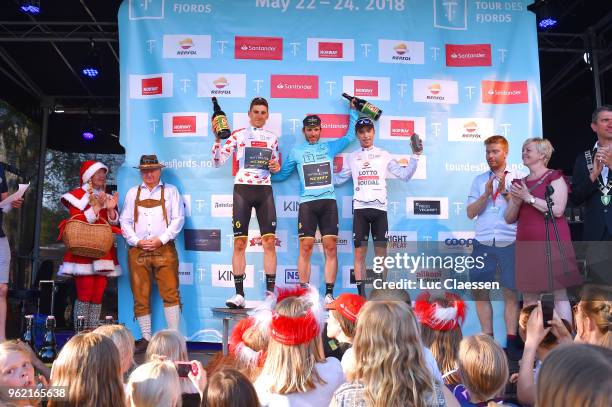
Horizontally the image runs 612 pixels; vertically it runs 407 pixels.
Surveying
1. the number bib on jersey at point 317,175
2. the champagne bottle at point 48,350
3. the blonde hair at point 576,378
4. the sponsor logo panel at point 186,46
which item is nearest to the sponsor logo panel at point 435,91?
the number bib on jersey at point 317,175

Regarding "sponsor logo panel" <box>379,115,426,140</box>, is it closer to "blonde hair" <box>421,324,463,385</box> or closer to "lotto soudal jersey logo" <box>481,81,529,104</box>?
"lotto soudal jersey logo" <box>481,81,529,104</box>

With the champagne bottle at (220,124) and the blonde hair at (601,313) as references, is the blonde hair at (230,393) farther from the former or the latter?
the champagne bottle at (220,124)

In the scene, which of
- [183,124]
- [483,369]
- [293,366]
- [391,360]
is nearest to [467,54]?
[183,124]

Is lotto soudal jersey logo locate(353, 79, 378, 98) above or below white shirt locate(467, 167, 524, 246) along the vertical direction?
above

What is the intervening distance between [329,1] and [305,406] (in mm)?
5203

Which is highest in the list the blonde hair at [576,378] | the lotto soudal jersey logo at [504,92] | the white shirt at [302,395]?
the lotto soudal jersey logo at [504,92]

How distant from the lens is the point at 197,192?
629 centimetres

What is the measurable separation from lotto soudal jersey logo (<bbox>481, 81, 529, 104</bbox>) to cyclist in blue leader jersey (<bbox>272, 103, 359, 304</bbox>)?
1851mm

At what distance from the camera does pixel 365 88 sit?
21.3ft

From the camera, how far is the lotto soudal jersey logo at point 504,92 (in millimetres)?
6488

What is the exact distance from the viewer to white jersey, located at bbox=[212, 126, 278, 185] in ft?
19.5

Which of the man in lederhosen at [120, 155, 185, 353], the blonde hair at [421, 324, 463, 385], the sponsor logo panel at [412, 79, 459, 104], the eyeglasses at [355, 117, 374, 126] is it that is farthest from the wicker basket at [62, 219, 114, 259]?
the blonde hair at [421, 324, 463, 385]

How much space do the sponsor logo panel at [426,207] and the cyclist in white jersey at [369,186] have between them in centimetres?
A: 36

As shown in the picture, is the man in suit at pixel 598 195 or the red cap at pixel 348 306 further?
the man in suit at pixel 598 195
